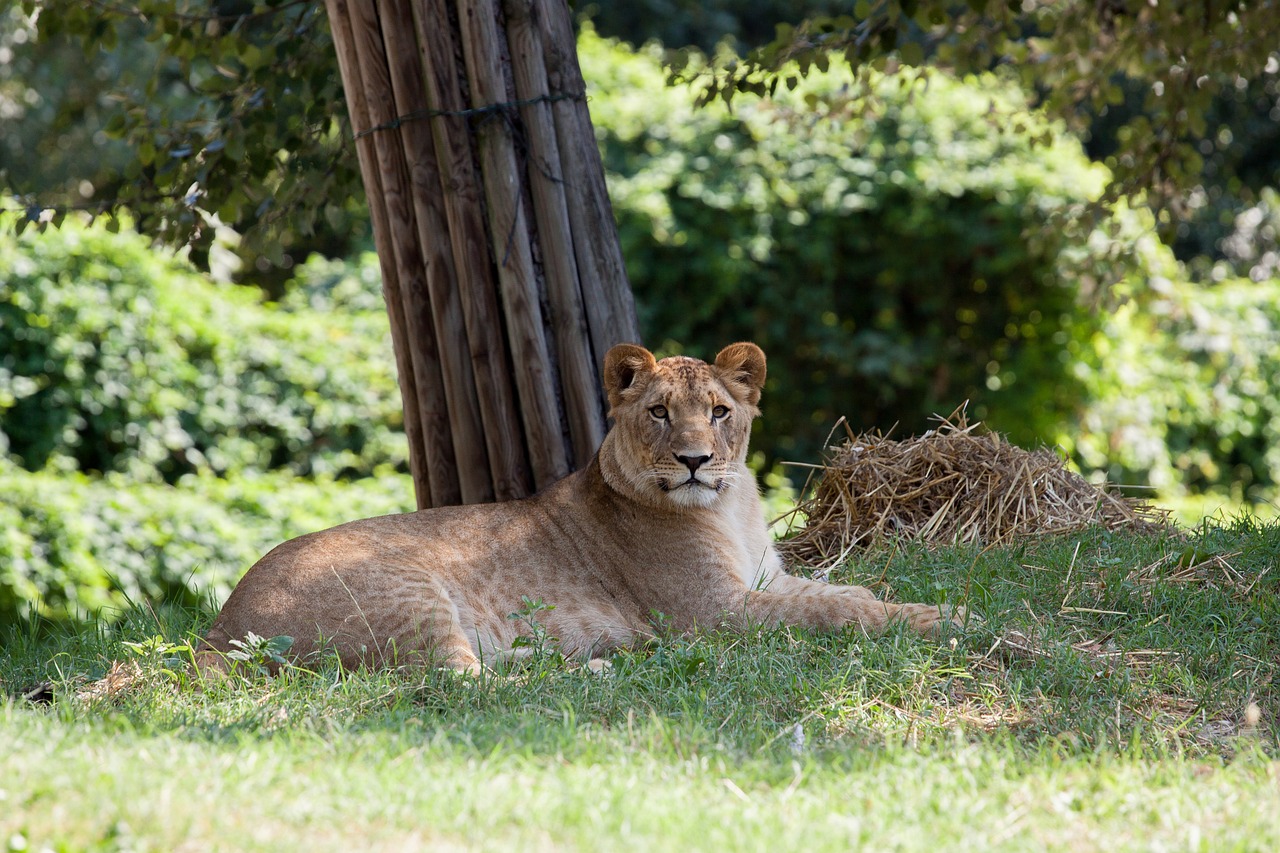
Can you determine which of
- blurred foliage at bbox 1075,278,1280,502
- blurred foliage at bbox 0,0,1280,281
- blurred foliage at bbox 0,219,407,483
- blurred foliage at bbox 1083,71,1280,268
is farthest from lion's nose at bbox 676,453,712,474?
blurred foliage at bbox 1083,71,1280,268

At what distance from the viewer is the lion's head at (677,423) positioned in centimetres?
496

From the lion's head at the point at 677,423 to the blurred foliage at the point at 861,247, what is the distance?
23.0ft

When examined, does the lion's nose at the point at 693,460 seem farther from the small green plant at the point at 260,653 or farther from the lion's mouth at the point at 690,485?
the small green plant at the point at 260,653

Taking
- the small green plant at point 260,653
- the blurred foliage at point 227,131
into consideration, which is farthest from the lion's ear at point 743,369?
the blurred foliage at point 227,131

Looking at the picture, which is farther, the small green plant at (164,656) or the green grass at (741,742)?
the small green plant at (164,656)

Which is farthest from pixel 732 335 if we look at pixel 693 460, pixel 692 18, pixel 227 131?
pixel 692 18

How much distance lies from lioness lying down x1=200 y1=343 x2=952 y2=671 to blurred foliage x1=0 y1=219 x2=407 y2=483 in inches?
211

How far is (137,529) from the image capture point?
909 centimetres

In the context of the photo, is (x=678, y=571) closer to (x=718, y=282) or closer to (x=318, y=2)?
(x=318, y=2)

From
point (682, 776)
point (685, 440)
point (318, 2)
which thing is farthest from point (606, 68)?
point (682, 776)

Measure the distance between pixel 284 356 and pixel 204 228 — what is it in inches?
170

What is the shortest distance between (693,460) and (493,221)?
62.4 inches

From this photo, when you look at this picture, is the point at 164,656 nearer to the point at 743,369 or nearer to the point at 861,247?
the point at 743,369

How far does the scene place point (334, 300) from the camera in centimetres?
1208
